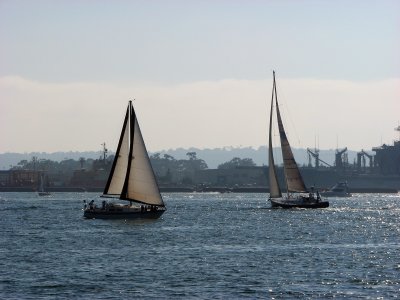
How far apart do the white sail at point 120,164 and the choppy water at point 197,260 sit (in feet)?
12.1

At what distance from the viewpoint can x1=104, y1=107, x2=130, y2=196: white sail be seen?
96812 mm

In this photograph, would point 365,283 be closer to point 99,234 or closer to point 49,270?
point 49,270

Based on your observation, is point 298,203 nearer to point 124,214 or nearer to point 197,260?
point 124,214

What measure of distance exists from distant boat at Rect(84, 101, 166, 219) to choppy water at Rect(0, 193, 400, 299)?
5.31 ft

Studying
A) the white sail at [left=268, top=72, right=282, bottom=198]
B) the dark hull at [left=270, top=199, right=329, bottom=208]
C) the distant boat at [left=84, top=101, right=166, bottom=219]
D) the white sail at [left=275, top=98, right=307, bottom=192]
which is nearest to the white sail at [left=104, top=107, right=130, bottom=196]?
the distant boat at [left=84, top=101, right=166, bottom=219]

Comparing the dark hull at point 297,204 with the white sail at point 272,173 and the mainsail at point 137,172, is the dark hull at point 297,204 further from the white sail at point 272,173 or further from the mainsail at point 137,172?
the mainsail at point 137,172

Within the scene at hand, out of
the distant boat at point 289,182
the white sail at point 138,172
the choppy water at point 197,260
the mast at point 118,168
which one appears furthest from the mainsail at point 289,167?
the white sail at point 138,172

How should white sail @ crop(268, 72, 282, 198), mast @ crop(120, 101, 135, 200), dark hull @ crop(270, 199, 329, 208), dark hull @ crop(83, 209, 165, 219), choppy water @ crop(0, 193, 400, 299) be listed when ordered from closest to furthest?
choppy water @ crop(0, 193, 400, 299), mast @ crop(120, 101, 135, 200), dark hull @ crop(83, 209, 165, 219), white sail @ crop(268, 72, 282, 198), dark hull @ crop(270, 199, 329, 208)

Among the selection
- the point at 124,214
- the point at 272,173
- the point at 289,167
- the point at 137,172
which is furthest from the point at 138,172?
the point at 289,167

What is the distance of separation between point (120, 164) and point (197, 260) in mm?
38291

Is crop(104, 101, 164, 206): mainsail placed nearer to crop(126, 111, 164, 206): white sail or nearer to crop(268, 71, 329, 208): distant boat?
crop(126, 111, 164, 206): white sail

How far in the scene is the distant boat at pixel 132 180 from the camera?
94.0m

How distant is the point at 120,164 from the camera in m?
97.3

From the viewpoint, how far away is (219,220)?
108 meters
